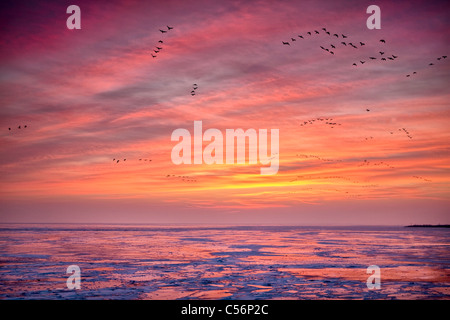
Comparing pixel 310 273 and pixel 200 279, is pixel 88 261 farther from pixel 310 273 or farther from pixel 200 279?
pixel 310 273

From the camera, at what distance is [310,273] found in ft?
73.0

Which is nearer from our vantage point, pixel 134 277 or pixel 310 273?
pixel 134 277

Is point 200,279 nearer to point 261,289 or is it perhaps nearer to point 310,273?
point 261,289
